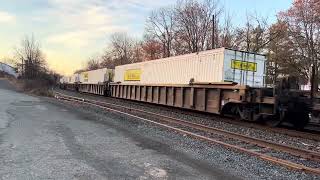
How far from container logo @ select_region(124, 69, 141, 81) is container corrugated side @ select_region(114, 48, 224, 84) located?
12.6 inches

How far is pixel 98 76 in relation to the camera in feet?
166

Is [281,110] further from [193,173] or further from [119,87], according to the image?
[119,87]

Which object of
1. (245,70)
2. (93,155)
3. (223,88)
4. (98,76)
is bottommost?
(93,155)

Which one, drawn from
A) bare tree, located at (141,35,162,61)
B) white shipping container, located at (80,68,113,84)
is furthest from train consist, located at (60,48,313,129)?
bare tree, located at (141,35,162,61)

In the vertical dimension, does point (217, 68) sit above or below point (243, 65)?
below

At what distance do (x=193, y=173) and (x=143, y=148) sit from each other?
117 inches

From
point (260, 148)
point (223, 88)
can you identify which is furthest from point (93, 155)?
point (223, 88)

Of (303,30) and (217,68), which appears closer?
(217,68)

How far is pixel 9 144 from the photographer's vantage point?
11055 mm

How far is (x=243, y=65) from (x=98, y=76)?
102ft

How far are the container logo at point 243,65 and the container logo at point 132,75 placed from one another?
1349cm

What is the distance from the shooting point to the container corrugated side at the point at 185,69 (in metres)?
21.5

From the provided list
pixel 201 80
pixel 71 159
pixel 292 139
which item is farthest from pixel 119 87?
pixel 71 159

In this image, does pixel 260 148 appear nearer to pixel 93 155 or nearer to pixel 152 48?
pixel 93 155
